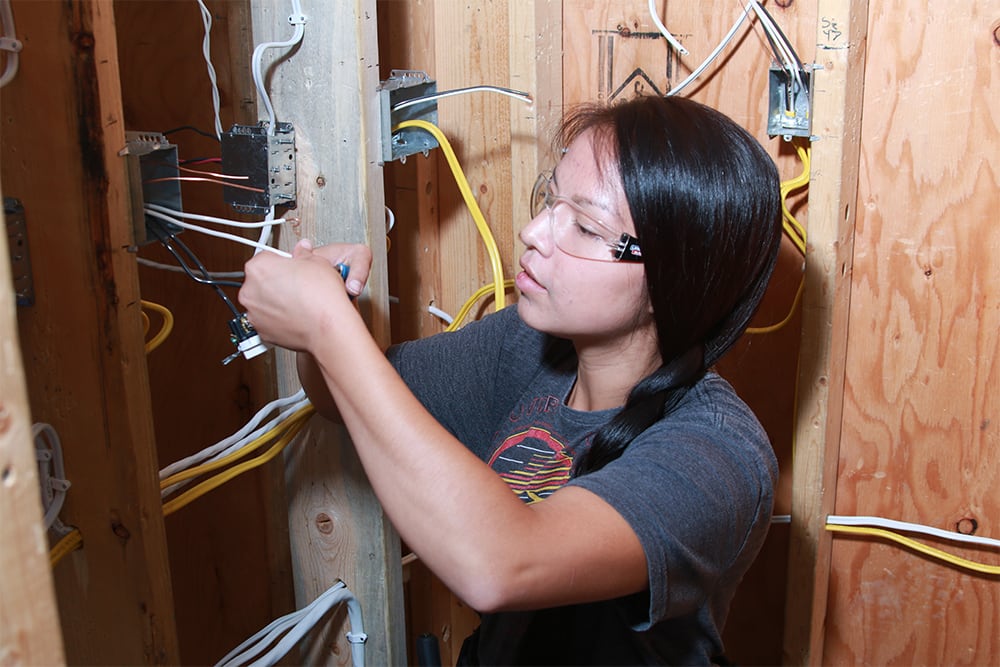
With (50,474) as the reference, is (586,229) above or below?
above

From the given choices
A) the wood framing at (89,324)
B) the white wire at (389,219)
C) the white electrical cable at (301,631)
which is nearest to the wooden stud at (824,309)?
the white wire at (389,219)

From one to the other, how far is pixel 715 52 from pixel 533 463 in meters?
0.79

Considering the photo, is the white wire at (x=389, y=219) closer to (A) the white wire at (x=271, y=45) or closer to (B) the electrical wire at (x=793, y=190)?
(A) the white wire at (x=271, y=45)

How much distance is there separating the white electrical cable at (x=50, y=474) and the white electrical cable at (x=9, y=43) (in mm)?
385

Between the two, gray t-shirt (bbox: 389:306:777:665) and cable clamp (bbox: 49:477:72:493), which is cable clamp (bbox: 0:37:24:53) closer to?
cable clamp (bbox: 49:477:72:493)

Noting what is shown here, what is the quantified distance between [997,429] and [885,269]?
0.35 m

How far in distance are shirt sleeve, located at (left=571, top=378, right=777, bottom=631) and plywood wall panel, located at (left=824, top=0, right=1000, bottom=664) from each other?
2.50 ft

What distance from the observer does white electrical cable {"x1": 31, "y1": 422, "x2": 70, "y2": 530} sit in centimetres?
109

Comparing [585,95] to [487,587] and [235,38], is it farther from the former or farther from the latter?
[487,587]

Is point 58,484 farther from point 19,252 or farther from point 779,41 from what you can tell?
point 779,41

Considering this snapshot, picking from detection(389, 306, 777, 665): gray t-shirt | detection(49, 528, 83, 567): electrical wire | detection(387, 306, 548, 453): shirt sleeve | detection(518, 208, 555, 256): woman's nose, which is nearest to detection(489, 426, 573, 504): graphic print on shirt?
detection(389, 306, 777, 665): gray t-shirt

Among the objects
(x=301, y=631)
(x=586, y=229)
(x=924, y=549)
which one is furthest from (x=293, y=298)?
(x=924, y=549)

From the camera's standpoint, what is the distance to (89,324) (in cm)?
105

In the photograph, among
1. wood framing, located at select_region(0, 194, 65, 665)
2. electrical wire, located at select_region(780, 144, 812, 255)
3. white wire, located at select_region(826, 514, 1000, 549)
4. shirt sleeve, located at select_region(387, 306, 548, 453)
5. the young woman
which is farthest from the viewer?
white wire, located at select_region(826, 514, 1000, 549)
